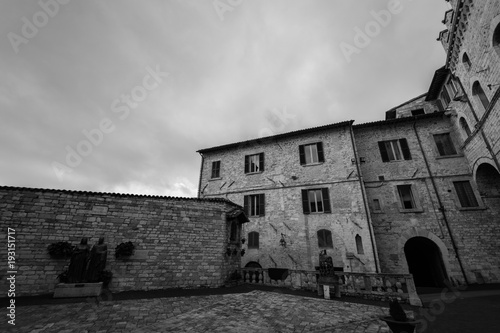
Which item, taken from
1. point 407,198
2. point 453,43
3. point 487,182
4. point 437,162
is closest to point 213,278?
point 407,198

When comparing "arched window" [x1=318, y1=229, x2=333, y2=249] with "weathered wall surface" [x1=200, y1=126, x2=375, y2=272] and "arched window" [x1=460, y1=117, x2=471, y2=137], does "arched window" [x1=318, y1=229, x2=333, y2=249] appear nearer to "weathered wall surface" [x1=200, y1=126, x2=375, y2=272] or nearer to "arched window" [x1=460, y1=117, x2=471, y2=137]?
"weathered wall surface" [x1=200, y1=126, x2=375, y2=272]

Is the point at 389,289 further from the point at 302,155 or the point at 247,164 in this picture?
the point at 247,164

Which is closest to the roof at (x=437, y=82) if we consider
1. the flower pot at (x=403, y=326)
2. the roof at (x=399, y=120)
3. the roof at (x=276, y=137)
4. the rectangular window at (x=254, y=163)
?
the roof at (x=399, y=120)

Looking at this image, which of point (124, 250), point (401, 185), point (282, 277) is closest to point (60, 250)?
point (124, 250)

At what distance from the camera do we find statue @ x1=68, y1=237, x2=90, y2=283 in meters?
7.13

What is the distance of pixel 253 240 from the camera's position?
523 inches

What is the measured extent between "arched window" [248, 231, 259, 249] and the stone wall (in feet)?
9.45

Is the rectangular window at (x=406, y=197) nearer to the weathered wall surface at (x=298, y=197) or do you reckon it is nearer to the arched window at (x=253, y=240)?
the weathered wall surface at (x=298, y=197)

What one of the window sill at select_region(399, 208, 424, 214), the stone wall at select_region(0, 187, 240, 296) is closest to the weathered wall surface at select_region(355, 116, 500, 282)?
the window sill at select_region(399, 208, 424, 214)

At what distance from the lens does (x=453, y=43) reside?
10.5 metres

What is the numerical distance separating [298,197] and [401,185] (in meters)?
6.25

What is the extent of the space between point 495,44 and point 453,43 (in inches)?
123

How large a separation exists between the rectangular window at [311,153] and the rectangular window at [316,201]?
207 cm

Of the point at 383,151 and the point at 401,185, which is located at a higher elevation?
the point at 383,151
